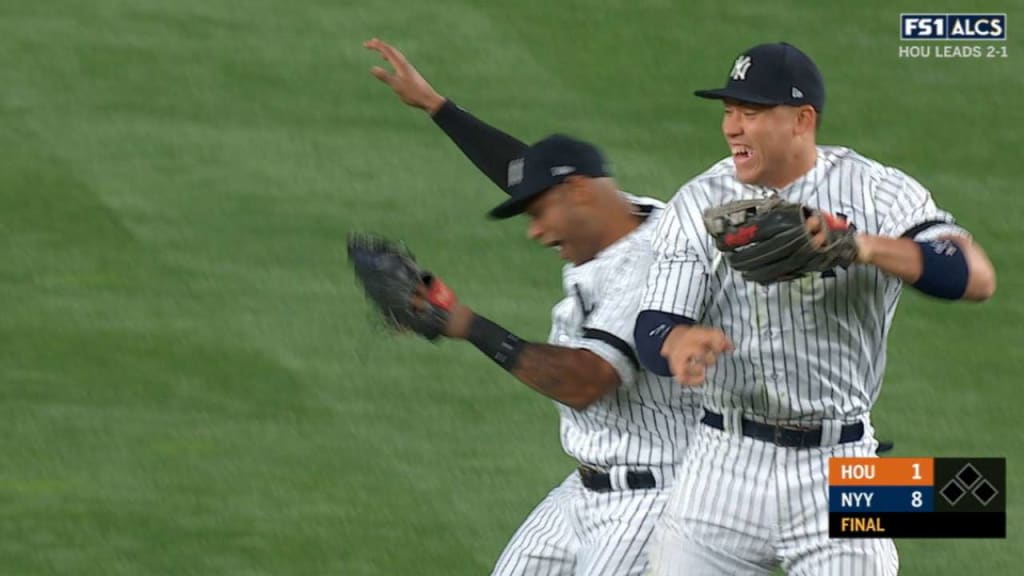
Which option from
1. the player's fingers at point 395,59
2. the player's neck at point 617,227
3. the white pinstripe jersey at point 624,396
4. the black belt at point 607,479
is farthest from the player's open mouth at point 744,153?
the player's fingers at point 395,59

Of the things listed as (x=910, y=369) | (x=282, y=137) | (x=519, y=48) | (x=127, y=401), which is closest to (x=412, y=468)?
(x=127, y=401)

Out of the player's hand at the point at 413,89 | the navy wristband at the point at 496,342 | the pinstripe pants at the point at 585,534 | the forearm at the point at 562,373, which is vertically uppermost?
the player's hand at the point at 413,89

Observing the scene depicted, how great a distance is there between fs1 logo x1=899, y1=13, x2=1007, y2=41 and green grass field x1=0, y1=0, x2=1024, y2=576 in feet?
0.30

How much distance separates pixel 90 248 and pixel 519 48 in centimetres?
353

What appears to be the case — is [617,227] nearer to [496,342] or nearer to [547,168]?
[547,168]

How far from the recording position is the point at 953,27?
591 inches

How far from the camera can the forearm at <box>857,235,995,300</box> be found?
18.6 feet

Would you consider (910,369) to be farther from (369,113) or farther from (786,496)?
(786,496)

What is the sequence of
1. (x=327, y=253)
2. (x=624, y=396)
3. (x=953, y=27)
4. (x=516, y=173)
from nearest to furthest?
(x=624, y=396), (x=516, y=173), (x=327, y=253), (x=953, y=27)

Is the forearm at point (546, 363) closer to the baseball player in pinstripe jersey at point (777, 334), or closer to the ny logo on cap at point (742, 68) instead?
the baseball player in pinstripe jersey at point (777, 334)

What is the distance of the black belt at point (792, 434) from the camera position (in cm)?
627

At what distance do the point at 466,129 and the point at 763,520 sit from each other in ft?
7.29

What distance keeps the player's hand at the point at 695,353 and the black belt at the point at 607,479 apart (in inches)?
35.9

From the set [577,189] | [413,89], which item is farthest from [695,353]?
[413,89]
